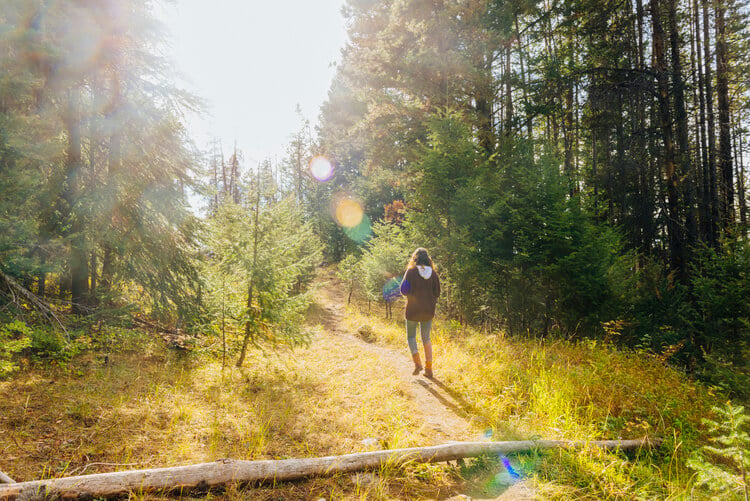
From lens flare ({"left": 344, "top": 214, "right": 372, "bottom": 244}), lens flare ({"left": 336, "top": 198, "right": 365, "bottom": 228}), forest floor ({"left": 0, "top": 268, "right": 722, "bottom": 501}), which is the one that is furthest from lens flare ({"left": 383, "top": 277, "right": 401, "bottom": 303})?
lens flare ({"left": 336, "top": 198, "right": 365, "bottom": 228})

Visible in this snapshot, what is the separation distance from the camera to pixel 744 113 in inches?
598

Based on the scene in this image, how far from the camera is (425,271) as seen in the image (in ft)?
20.4

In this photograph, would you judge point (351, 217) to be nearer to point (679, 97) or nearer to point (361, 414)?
point (679, 97)

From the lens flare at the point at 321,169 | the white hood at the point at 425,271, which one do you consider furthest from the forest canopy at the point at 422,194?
the lens flare at the point at 321,169

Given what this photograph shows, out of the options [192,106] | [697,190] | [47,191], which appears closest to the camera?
[47,191]

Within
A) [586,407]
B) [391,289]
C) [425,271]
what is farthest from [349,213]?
[586,407]

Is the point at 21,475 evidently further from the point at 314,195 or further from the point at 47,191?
the point at 314,195

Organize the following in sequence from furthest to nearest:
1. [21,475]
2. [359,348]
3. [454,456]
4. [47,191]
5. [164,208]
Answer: [359,348] → [164,208] → [47,191] → [454,456] → [21,475]

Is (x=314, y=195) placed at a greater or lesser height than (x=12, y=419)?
greater

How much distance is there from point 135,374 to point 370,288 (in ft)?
33.0

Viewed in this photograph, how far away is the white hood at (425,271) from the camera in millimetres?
6180

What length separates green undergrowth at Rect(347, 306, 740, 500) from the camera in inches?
127

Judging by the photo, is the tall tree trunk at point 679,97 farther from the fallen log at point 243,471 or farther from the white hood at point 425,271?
the fallen log at point 243,471

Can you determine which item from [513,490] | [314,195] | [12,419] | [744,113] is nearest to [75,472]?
[12,419]
